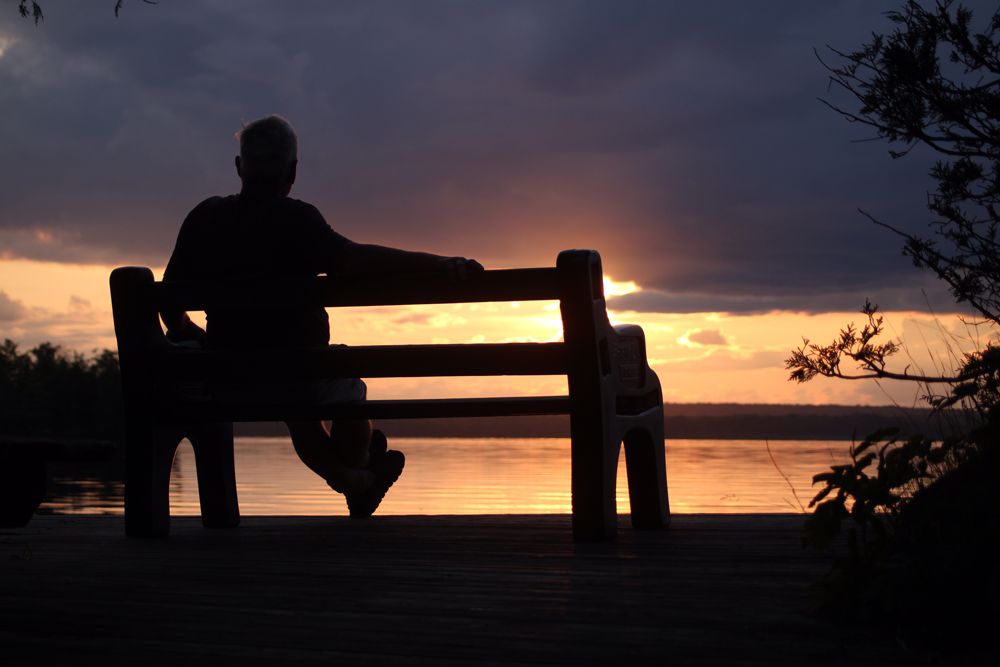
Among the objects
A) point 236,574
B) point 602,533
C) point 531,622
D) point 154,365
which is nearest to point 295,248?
point 154,365

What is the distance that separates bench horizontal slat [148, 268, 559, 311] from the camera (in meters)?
2.85

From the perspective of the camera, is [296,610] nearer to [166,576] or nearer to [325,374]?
[166,576]

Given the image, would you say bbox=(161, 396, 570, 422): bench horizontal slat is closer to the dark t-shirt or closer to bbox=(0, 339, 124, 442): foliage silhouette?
the dark t-shirt

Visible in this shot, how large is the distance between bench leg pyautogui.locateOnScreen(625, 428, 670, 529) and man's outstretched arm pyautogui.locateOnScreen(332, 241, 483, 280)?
3.49 ft

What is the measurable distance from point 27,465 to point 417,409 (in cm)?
229

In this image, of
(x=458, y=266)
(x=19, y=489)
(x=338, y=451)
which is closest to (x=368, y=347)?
(x=458, y=266)

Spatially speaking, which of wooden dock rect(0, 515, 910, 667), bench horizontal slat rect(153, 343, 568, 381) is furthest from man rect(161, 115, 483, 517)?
wooden dock rect(0, 515, 910, 667)

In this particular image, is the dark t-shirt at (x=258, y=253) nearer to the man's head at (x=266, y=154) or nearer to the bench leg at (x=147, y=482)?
the man's head at (x=266, y=154)

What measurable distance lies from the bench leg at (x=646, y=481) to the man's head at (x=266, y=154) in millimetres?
1833

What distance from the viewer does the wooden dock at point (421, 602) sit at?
1483 mm

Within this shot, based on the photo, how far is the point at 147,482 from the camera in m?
3.22

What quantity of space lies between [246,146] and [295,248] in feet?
1.78

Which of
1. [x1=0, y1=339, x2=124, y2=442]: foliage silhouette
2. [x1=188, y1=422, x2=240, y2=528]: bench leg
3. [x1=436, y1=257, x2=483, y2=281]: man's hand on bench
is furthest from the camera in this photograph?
[x1=0, y1=339, x2=124, y2=442]: foliage silhouette

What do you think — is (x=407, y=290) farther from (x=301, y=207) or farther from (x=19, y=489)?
(x=19, y=489)
